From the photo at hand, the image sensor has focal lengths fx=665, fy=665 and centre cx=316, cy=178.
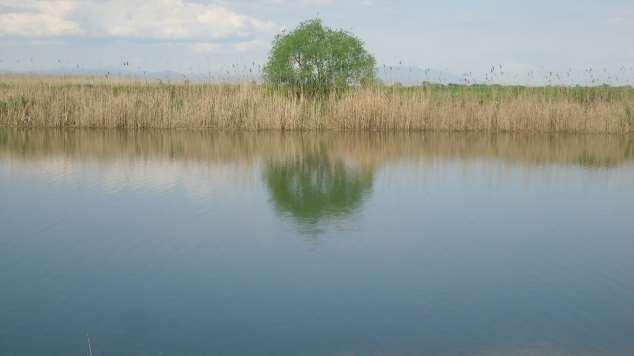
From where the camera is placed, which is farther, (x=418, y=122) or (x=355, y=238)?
(x=418, y=122)

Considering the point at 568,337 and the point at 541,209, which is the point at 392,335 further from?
the point at 541,209

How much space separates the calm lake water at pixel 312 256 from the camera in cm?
420

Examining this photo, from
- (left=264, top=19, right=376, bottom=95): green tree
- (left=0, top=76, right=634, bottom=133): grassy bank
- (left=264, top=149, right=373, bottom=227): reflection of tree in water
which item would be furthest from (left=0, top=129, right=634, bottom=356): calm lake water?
(left=264, top=19, right=376, bottom=95): green tree

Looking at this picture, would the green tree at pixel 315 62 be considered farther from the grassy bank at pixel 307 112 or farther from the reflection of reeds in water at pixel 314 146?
the reflection of reeds in water at pixel 314 146

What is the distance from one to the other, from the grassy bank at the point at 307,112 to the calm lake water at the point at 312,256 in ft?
15.0

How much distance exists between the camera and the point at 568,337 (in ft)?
13.8

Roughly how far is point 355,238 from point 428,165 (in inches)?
193

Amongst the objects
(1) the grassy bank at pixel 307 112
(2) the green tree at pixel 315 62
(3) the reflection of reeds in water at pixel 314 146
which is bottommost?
(3) the reflection of reeds in water at pixel 314 146

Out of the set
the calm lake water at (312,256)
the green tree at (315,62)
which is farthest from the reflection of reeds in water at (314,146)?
the green tree at (315,62)

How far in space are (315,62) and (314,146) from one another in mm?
6179

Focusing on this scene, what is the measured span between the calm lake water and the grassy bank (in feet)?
15.0

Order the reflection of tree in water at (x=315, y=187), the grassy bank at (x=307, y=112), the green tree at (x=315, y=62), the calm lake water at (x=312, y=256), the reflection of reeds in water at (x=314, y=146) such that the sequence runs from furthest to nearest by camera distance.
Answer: the green tree at (x=315, y=62), the grassy bank at (x=307, y=112), the reflection of reeds in water at (x=314, y=146), the reflection of tree in water at (x=315, y=187), the calm lake water at (x=312, y=256)

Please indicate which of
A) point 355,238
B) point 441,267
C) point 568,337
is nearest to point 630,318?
point 568,337

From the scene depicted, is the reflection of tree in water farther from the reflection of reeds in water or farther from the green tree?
the green tree
